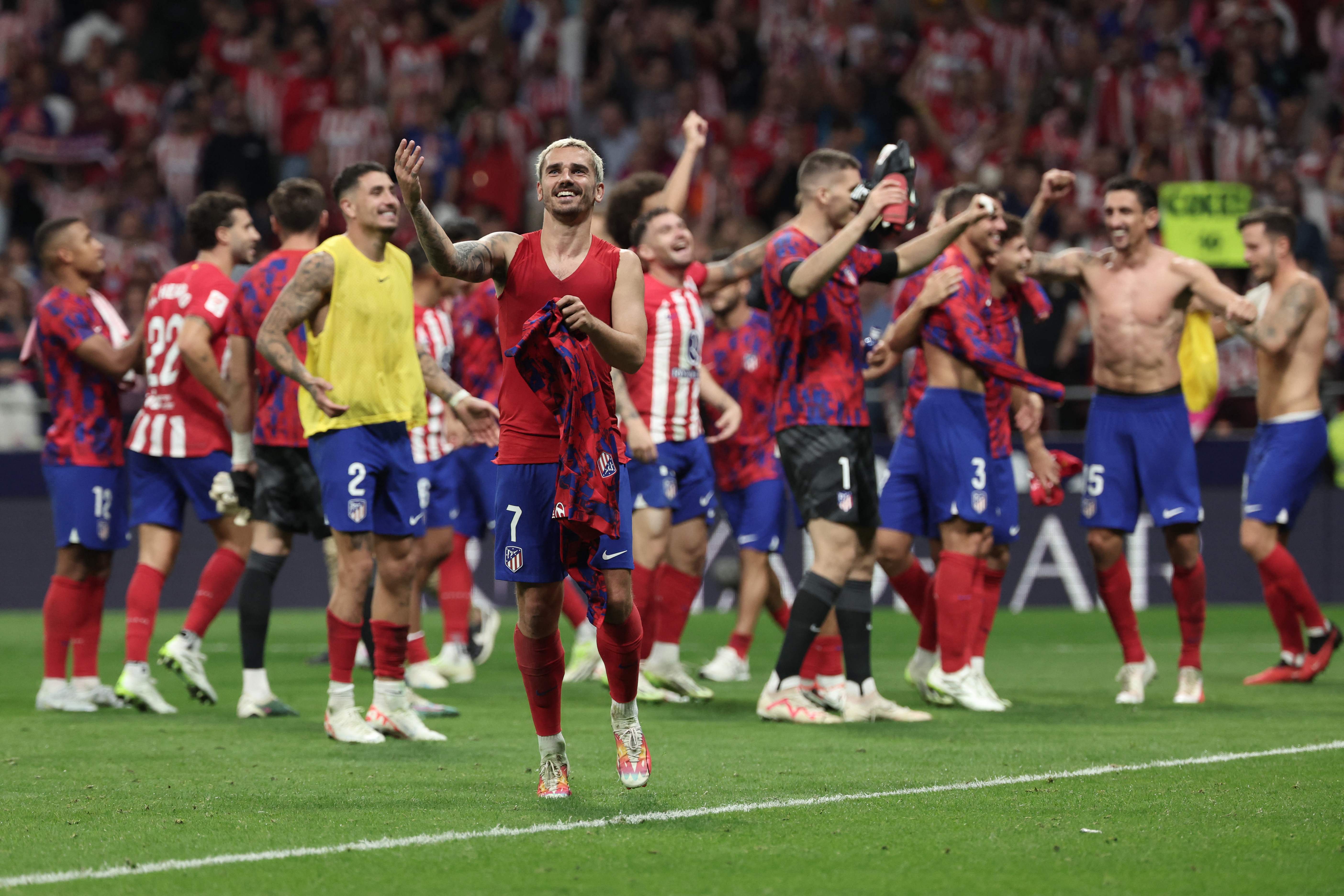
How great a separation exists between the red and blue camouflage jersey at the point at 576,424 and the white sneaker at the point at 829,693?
2.94 meters

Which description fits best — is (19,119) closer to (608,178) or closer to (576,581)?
(608,178)

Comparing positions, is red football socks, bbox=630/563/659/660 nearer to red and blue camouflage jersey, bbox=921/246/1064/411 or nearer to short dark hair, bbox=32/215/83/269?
red and blue camouflage jersey, bbox=921/246/1064/411

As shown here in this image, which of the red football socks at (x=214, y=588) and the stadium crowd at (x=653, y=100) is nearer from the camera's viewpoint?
the red football socks at (x=214, y=588)

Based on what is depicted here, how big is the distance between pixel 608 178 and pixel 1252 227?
9.61 metres

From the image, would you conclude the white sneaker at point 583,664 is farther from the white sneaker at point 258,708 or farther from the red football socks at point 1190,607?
the red football socks at point 1190,607

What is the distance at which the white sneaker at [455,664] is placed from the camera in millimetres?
10516

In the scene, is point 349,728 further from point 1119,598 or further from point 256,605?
point 1119,598

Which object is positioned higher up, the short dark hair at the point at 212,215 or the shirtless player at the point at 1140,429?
the short dark hair at the point at 212,215

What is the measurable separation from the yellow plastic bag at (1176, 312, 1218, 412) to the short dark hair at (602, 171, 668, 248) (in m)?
3.11

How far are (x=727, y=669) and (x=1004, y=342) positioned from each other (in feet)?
9.22

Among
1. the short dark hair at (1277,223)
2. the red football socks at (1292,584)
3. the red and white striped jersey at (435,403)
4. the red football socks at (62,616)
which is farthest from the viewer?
the red and white striped jersey at (435,403)

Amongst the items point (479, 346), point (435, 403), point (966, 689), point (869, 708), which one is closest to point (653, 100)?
point (479, 346)

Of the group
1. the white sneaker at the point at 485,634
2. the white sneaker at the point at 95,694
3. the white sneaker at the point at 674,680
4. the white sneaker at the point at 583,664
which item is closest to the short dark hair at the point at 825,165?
the white sneaker at the point at 674,680

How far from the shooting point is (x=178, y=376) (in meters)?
9.06
